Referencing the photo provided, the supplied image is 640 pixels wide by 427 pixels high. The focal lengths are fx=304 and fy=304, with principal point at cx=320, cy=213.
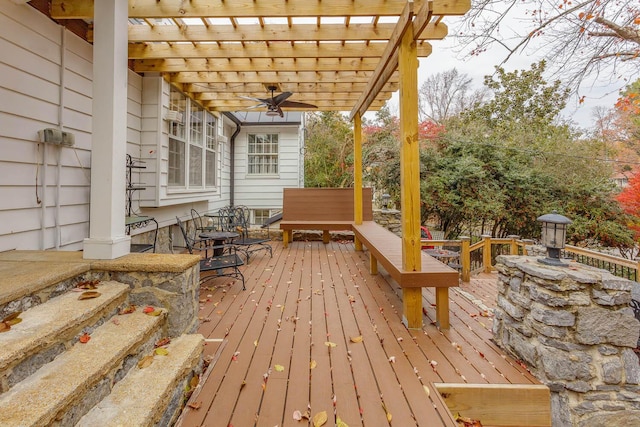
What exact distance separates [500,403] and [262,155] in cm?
834

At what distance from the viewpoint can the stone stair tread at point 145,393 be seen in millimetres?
1346

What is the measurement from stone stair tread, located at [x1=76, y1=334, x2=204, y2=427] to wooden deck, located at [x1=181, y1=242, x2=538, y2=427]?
0.73ft

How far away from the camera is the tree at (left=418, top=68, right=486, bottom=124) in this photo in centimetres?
1571

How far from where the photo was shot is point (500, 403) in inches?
74.8

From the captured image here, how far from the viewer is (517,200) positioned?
880 cm

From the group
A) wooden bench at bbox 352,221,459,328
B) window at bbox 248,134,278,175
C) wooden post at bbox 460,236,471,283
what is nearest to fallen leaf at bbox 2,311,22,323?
wooden bench at bbox 352,221,459,328

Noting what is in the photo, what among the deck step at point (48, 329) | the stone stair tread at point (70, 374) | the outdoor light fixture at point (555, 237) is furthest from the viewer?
the outdoor light fixture at point (555, 237)

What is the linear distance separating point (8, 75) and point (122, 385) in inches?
108

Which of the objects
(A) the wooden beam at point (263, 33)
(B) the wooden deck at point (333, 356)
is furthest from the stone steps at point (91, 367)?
(A) the wooden beam at point (263, 33)

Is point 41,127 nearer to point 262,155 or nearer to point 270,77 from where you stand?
point 270,77

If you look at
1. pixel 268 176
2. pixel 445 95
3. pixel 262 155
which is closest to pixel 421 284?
pixel 268 176

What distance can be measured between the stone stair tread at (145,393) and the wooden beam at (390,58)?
3.01 metres

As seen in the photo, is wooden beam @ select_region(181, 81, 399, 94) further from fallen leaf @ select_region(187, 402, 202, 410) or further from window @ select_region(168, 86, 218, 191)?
fallen leaf @ select_region(187, 402, 202, 410)

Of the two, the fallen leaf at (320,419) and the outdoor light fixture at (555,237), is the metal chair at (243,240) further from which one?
the outdoor light fixture at (555,237)
